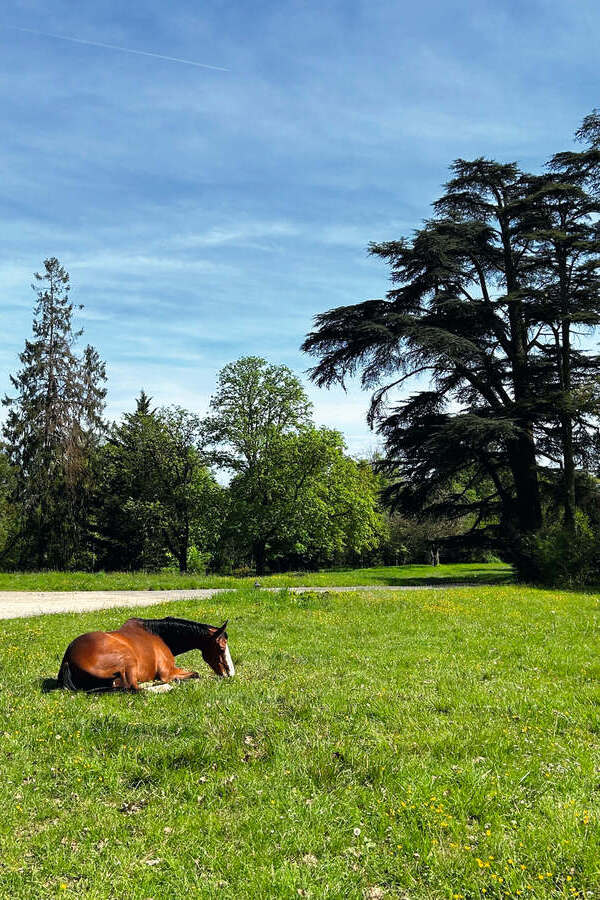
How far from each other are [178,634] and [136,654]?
77cm

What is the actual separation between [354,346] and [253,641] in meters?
18.9

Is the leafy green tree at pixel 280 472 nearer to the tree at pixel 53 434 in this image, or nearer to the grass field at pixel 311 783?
the tree at pixel 53 434

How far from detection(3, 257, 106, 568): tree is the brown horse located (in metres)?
29.0

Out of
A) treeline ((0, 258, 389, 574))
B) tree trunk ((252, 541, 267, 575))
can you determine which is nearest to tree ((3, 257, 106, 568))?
treeline ((0, 258, 389, 574))

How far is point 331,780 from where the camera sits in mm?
4727

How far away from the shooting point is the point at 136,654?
7.11 m

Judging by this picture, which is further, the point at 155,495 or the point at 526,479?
the point at 155,495

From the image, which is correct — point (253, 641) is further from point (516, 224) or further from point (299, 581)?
point (516, 224)

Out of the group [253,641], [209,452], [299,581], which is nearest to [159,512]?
[209,452]

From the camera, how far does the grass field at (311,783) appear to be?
3576 mm

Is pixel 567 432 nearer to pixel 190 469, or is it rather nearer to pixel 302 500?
pixel 302 500

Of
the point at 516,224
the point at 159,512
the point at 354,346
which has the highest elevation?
the point at 516,224

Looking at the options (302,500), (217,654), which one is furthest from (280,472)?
(217,654)

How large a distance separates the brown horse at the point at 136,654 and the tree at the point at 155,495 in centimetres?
2658
